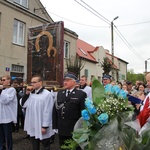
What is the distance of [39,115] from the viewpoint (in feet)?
13.9

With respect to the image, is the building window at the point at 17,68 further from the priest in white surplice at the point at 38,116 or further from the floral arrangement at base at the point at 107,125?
the floral arrangement at base at the point at 107,125

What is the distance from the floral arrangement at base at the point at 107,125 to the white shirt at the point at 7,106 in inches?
139

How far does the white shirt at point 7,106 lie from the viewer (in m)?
4.93

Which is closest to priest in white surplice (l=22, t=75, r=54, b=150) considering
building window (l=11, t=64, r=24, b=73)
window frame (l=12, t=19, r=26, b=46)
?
building window (l=11, t=64, r=24, b=73)

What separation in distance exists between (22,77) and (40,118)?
437 inches

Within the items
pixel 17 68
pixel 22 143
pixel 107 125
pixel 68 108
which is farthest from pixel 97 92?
pixel 17 68

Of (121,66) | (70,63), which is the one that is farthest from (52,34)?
(121,66)

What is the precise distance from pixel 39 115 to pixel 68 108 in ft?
2.51

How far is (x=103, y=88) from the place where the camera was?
173 cm

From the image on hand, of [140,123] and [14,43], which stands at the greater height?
[14,43]

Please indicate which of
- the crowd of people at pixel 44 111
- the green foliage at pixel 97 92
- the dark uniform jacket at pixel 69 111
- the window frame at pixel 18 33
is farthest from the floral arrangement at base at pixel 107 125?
the window frame at pixel 18 33

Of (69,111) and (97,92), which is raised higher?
(97,92)

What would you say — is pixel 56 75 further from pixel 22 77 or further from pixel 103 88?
pixel 22 77

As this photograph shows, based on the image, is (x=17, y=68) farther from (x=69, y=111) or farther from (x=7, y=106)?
(x=69, y=111)
